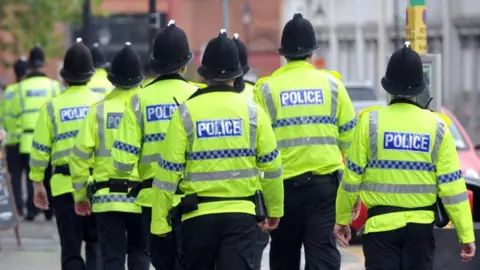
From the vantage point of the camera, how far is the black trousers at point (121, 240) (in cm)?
980

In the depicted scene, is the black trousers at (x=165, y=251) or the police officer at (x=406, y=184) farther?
the black trousers at (x=165, y=251)

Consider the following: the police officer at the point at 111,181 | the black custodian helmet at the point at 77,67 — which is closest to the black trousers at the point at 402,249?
the police officer at the point at 111,181

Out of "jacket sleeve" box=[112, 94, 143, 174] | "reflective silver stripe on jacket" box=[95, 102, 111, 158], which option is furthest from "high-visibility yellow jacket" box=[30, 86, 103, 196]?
"jacket sleeve" box=[112, 94, 143, 174]

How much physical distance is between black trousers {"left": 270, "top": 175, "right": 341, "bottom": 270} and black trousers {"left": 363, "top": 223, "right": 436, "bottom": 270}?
4.25 ft

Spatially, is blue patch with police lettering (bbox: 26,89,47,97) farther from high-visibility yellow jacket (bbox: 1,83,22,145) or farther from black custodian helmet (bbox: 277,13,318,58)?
black custodian helmet (bbox: 277,13,318,58)

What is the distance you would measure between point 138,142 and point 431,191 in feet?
7.34

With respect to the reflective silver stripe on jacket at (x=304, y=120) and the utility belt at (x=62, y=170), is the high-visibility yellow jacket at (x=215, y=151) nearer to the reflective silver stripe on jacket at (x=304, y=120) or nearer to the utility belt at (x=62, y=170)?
the reflective silver stripe on jacket at (x=304, y=120)

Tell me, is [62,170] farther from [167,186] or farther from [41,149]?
[167,186]

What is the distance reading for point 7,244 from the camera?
15.3 m

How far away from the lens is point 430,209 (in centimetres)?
786

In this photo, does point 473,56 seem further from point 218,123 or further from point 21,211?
point 218,123

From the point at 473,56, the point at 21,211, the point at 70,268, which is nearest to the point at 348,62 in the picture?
the point at 473,56

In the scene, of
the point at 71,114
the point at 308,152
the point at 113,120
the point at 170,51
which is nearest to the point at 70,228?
the point at 71,114

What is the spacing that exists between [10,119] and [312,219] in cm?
912
